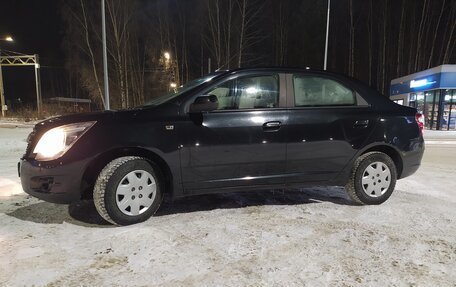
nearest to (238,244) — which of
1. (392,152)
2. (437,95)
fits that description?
(392,152)

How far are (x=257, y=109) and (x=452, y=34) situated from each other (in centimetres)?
3230

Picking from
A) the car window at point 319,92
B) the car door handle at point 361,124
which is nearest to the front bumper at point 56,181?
the car window at point 319,92

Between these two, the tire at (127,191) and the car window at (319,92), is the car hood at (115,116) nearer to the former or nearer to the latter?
the tire at (127,191)

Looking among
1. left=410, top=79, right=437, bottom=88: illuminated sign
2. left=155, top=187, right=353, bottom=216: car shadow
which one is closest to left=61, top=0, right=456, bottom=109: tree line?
left=410, top=79, right=437, bottom=88: illuminated sign

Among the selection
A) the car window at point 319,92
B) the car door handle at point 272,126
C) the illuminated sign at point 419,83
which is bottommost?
the car door handle at point 272,126

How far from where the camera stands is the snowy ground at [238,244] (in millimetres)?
2846

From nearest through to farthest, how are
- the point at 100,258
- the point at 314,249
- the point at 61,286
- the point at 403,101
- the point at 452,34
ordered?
the point at 61,286, the point at 100,258, the point at 314,249, the point at 403,101, the point at 452,34

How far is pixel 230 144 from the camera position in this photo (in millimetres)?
4090

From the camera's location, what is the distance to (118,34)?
1102 inches

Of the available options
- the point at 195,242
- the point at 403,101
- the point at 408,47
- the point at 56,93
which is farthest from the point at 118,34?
the point at 56,93

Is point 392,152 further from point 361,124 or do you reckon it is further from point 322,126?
point 322,126

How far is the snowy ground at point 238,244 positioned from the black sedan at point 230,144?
33 centimetres

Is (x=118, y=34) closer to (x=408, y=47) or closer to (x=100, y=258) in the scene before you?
(x=408, y=47)

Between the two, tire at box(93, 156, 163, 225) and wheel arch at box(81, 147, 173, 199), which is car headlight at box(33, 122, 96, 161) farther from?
tire at box(93, 156, 163, 225)
